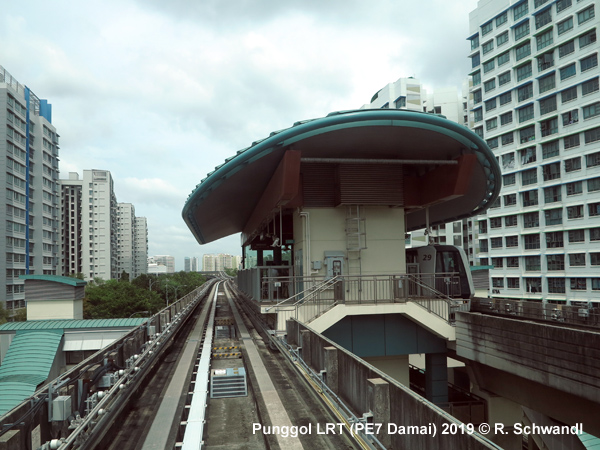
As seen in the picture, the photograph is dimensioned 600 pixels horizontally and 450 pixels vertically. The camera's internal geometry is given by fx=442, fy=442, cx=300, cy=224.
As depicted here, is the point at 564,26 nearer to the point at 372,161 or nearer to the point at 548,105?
the point at 548,105

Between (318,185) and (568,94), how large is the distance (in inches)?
1721

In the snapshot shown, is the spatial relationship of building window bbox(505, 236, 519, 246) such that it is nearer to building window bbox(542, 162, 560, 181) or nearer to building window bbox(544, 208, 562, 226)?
building window bbox(544, 208, 562, 226)

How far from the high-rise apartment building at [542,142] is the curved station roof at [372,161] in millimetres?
32451

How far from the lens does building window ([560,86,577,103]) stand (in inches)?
1918

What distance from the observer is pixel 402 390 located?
214 inches

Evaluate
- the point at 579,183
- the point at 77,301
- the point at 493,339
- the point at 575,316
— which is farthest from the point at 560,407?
the point at 579,183

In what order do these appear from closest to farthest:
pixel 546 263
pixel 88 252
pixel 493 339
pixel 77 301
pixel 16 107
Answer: pixel 493 339 < pixel 77 301 < pixel 546 263 < pixel 16 107 < pixel 88 252

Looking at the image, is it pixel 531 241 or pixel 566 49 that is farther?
pixel 531 241

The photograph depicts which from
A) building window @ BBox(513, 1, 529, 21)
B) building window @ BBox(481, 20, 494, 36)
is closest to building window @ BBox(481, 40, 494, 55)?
building window @ BBox(481, 20, 494, 36)

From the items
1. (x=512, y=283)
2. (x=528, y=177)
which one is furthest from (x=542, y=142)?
(x=512, y=283)

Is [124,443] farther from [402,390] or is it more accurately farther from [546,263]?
[546,263]

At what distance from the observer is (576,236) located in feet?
157

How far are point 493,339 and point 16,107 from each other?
74.0m

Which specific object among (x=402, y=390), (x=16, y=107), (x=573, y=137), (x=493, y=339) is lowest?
(x=493, y=339)
